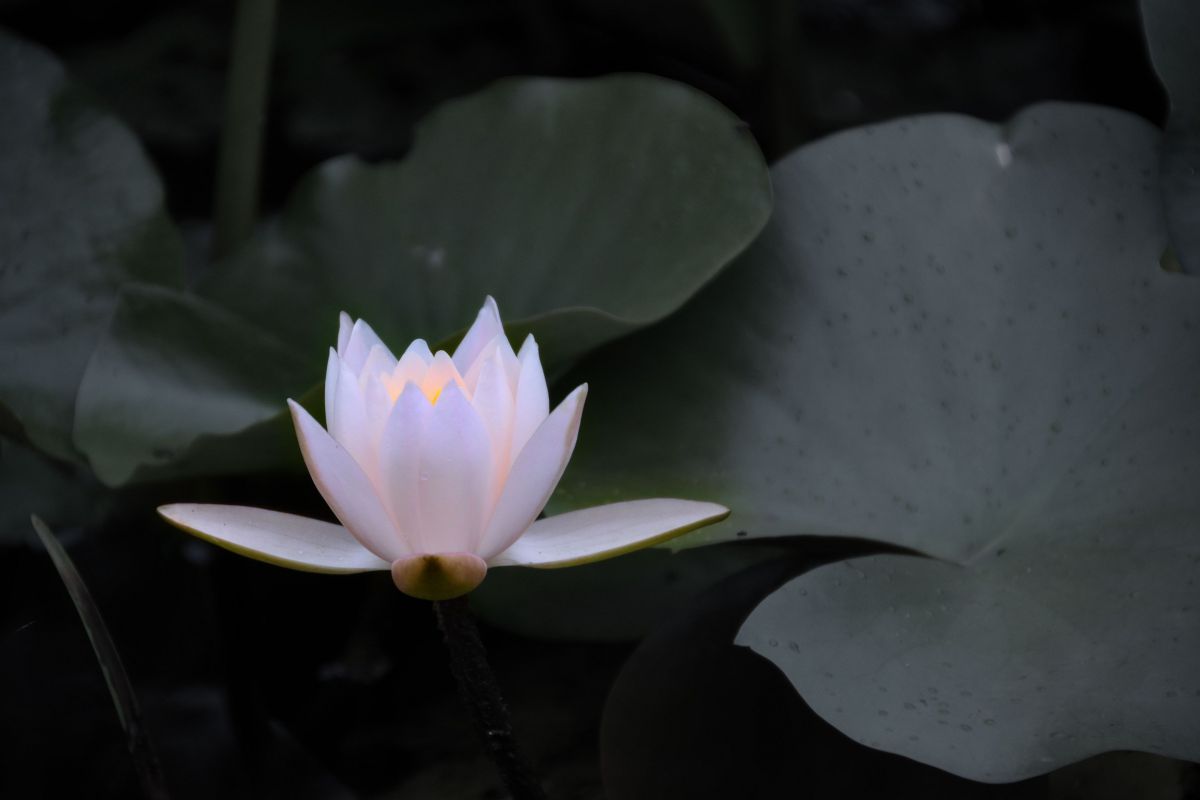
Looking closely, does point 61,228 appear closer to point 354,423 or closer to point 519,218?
point 519,218

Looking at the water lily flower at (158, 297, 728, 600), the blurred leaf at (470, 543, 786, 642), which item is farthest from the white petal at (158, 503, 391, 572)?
the blurred leaf at (470, 543, 786, 642)

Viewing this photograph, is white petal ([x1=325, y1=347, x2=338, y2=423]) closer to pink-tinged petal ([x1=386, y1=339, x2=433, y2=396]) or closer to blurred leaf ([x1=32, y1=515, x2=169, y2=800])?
pink-tinged petal ([x1=386, y1=339, x2=433, y2=396])

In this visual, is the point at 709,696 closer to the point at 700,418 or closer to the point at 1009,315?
the point at 700,418

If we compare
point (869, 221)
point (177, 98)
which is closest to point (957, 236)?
point (869, 221)

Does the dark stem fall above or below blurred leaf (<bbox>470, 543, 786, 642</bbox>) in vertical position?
above

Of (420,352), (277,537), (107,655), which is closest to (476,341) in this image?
(420,352)

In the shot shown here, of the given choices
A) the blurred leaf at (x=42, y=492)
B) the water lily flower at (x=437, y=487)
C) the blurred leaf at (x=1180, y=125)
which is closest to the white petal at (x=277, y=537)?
the water lily flower at (x=437, y=487)
